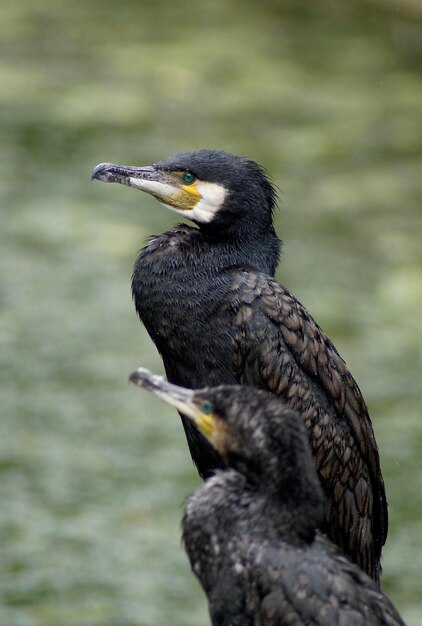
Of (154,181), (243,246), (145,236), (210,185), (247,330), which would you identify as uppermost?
(145,236)

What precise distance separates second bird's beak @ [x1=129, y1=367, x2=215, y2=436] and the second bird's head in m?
1.17

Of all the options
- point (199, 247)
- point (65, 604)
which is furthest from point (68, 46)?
point (199, 247)

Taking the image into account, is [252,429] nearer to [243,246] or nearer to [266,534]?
[266,534]

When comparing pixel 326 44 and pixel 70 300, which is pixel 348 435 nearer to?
pixel 70 300

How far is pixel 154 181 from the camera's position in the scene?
220 inches

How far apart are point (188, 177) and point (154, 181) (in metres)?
0.14

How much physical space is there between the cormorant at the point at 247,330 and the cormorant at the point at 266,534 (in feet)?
3.11

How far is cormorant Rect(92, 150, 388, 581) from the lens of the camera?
5.28 m

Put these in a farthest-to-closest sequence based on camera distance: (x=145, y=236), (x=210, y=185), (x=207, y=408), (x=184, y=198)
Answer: (x=145, y=236) → (x=184, y=198) → (x=210, y=185) → (x=207, y=408)

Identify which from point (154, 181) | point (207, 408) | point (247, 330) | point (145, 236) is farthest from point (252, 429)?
point (145, 236)

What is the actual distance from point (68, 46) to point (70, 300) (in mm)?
4944

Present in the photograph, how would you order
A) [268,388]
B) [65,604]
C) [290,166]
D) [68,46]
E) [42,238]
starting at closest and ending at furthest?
1. [268,388]
2. [65,604]
3. [42,238]
4. [290,166]
5. [68,46]

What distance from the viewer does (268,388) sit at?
5.29 meters

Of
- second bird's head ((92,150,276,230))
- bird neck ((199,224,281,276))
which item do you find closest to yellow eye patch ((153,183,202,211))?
second bird's head ((92,150,276,230))
